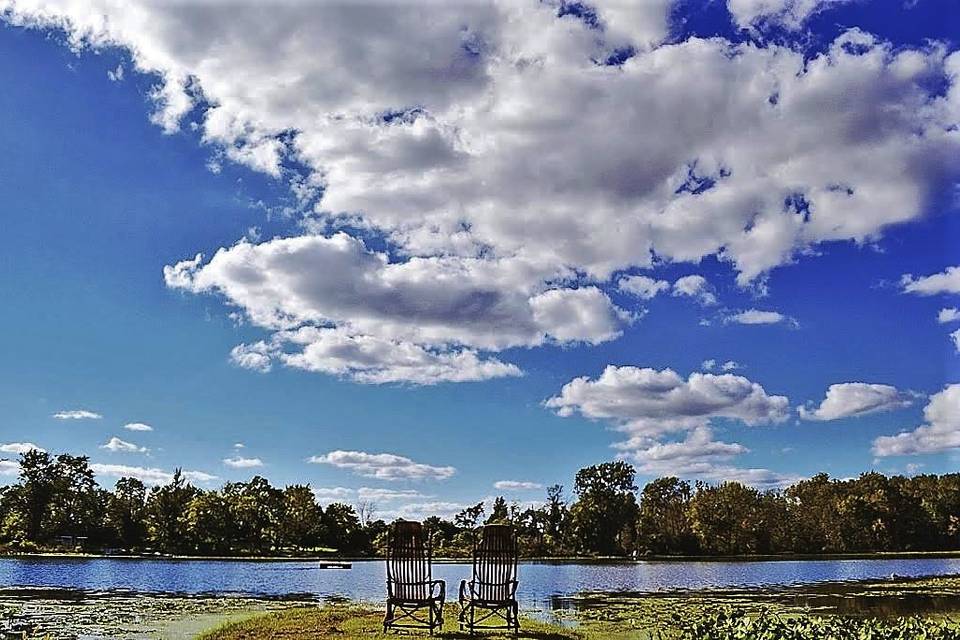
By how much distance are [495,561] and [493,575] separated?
21cm

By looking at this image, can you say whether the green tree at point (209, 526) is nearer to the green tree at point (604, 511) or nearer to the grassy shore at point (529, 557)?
the grassy shore at point (529, 557)

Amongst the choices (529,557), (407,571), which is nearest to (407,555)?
(407,571)

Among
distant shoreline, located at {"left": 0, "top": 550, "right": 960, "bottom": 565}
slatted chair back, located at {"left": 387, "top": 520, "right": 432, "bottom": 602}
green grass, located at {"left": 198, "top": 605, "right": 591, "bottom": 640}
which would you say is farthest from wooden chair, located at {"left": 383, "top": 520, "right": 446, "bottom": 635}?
distant shoreline, located at {"left": 0, "top": 550, "right": 960, "bottom": 565}

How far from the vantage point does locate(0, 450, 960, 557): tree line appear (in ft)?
205

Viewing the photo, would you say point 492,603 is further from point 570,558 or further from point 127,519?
point 127,519

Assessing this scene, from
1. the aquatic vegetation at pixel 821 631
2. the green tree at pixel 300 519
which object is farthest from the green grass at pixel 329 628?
the green tree at pixel 300 519

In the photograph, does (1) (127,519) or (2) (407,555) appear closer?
(2) (407,555)

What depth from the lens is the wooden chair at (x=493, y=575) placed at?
499 inches

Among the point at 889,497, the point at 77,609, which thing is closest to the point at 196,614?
the point at 77,609

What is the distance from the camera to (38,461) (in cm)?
6669

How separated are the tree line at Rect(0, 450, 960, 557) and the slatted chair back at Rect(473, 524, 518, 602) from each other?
47702 millimetres

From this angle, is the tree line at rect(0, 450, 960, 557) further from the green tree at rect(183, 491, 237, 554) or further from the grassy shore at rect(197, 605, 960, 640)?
the grassy shore at rect(197, 605, 960, 640)

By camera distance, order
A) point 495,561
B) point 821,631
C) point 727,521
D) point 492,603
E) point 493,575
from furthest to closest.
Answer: point 727,521
point 495,561
point 493,575
point 492,603
point 821,631

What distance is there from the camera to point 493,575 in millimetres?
13023
